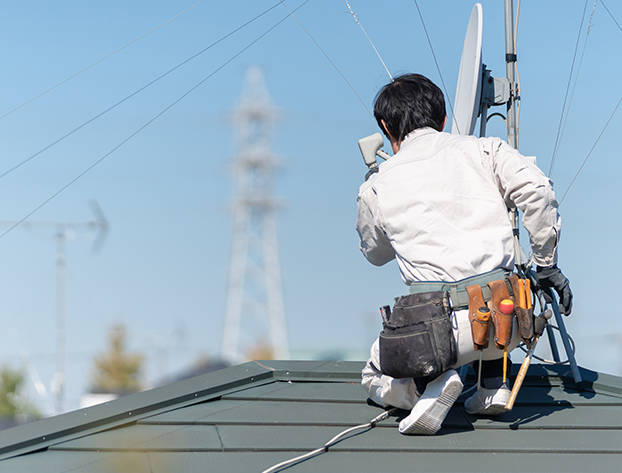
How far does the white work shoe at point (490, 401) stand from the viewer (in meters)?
2.42

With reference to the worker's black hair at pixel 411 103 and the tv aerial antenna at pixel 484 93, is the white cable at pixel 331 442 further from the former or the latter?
the worker's black hair at pixel 411 103

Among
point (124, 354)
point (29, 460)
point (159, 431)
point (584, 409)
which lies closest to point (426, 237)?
point (584, 409)

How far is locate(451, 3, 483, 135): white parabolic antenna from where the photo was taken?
3.02 meters

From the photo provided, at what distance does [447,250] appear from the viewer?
7.46ft

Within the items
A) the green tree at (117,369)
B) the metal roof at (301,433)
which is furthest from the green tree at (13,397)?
the metal roof at (301,433)

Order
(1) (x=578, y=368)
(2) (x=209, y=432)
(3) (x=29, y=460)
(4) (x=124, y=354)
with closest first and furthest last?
(3) (x=29, y=460) < (2) (x=209, y=432) < (1) (x=578, y=368) < (4) (x=124, y=354)

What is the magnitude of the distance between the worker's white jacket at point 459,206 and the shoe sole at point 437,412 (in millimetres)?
369

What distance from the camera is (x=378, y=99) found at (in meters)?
2.62

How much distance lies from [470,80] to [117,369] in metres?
45.3

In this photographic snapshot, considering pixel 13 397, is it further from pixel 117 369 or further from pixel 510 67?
pixel 510 67

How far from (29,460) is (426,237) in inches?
59.5

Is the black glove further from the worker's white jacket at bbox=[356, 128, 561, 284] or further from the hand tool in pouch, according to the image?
the hand tool in pouch

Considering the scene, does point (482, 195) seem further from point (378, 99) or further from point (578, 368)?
point (578, 368)

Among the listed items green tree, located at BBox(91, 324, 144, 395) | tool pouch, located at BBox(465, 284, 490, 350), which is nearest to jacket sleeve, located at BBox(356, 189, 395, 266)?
tool pouch, located at BBox(465, 284, 490, 350)
